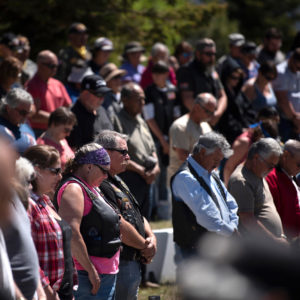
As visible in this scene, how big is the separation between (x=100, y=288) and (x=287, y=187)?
2802 millimetres

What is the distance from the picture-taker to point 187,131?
295 inches

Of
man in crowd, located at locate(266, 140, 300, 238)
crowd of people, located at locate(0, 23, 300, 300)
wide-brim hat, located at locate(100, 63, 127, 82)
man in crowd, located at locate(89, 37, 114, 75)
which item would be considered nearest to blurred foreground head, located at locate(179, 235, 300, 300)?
crowd of people, located at locate(0, 23, 300, 300)

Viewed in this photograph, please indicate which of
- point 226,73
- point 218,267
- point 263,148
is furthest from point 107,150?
point 226,73

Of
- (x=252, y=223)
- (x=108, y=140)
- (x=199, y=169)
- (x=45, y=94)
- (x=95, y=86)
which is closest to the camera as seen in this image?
(x=108, y=140)

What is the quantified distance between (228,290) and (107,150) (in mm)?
3384

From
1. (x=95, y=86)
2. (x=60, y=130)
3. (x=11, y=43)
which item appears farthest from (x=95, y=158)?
(x=11, y=43)

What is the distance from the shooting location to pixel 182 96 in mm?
9289

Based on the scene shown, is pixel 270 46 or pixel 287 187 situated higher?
pixel 270 46

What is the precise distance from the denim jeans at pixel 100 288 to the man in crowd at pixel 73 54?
4.83 metres

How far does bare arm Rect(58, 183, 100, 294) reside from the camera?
4.32 m

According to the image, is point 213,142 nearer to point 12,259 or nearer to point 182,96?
point 12,259

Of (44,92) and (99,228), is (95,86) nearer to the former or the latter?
(44,92)

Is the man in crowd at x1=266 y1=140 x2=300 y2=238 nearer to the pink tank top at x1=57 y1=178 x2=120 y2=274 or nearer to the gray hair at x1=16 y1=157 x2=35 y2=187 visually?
the pink tank top at x1=57 y1=178 x2=120 y2=274

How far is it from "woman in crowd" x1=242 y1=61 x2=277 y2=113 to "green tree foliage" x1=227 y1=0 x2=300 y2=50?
1917 cm
